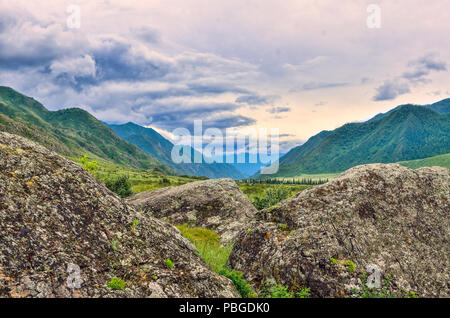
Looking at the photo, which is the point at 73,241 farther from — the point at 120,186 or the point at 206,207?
the point at 120,186

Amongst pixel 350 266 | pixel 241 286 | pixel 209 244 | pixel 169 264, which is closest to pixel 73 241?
pixel 169 264

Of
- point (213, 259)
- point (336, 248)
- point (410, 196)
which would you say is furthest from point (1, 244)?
point (410, 196)

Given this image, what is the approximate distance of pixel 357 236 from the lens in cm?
1052

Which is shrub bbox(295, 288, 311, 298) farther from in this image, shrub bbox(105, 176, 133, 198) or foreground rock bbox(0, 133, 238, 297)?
shrub bbox(105, 176, 133, 198)

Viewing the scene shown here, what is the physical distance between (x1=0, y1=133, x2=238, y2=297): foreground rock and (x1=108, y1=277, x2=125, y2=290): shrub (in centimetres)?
12

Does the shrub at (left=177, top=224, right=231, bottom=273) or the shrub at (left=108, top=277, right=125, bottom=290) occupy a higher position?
the shrub at (left=108, top=277, right=125, bottom=290)

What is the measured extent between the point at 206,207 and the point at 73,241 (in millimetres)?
18994

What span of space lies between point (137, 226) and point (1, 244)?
11.5ft

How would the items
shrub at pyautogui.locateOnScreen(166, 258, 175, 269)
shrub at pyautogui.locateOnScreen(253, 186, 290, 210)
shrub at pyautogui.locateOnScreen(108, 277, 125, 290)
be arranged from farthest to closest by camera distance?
shrub at pyautogui.locateOnScreen(253, 186, 290, 210)
shrub at pyautogui.locateOnScreen(166, 258, 175, 269)
shrub at pyautogui.locateOnScreen(108, 277, 125, 290)

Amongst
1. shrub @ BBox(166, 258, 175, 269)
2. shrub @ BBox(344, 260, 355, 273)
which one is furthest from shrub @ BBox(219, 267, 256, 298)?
shrub @ BBox(344, 260, 355, 273)

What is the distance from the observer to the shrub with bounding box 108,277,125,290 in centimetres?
659

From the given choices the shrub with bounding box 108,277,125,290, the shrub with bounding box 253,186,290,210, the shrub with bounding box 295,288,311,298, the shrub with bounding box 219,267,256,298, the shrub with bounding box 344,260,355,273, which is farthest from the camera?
the shrub with bounding box 253,186,290,210
